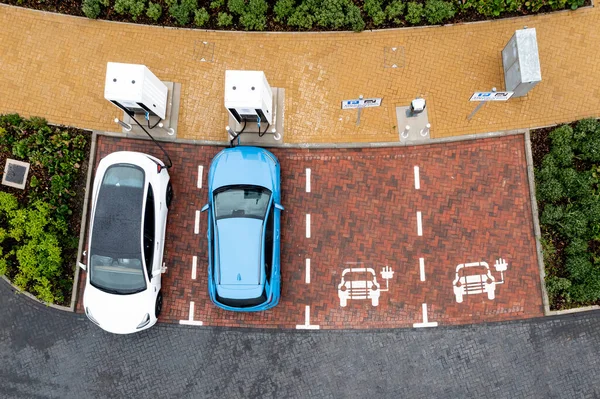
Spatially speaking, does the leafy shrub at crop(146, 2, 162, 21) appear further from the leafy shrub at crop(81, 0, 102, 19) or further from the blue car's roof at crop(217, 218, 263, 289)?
the blue car's roof at crop(217, 218, 263, 289)

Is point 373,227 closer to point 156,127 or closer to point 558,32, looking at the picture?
point 156,127

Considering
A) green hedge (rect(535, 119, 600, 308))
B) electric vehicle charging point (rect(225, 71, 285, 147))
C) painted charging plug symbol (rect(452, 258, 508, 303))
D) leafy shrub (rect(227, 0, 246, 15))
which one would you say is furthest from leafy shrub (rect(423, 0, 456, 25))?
painted charging plug symbol (rect(452, 258, 508, 303))

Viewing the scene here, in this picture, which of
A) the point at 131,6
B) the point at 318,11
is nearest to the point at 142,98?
the point at 131,6

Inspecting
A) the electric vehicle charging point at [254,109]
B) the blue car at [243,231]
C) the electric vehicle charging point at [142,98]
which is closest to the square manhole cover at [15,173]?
the electric vehicle charging point at [142,98]

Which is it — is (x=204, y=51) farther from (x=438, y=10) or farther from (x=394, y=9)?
(x=438, y=10)

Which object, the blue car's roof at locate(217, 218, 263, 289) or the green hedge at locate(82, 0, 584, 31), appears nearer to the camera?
the blue car's roof at locate(217, 218, 263, 289)

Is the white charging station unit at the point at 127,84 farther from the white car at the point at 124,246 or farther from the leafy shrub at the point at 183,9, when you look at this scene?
Result: the leafy shrub at the point at 183,9
